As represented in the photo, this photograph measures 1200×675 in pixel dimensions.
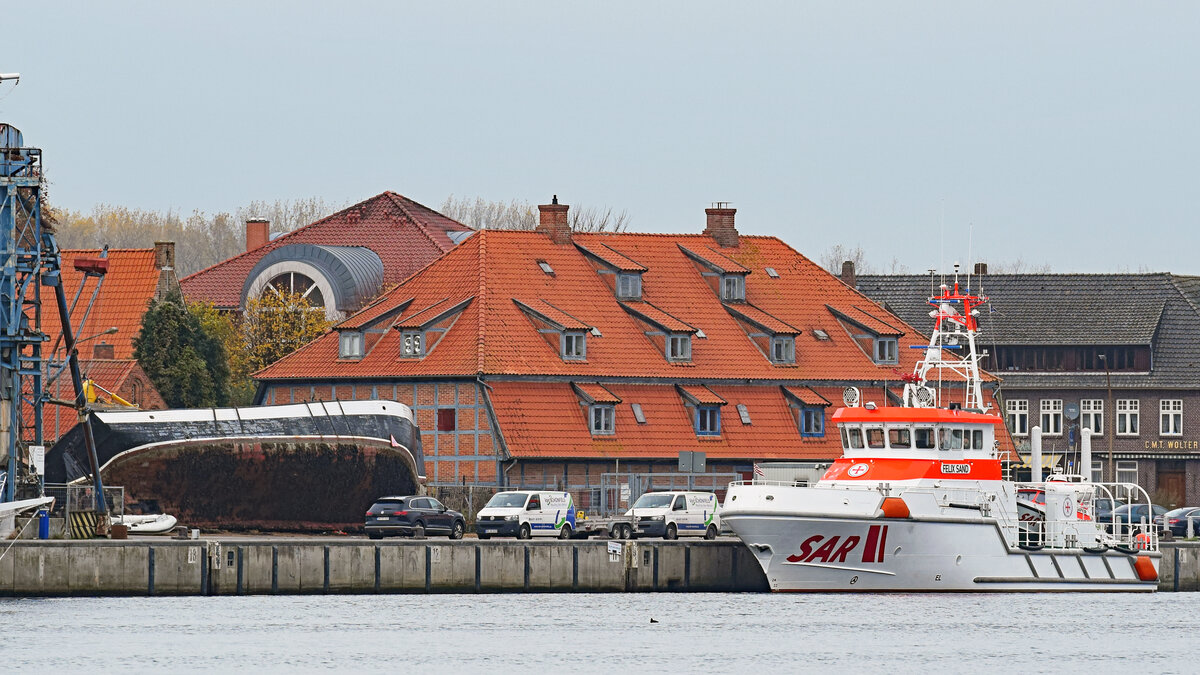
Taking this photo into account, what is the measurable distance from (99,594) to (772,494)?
1625cm

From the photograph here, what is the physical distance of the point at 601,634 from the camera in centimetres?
5303

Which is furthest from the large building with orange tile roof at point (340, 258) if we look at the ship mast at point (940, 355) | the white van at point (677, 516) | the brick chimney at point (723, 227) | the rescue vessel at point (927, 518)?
the rescue vessel at point (927, 518)

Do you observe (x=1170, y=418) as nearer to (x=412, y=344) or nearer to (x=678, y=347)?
(x=678, y=347)

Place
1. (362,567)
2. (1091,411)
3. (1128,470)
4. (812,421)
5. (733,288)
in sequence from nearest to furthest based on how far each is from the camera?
(362,567) < (812,421) < (733,288) < (1128,470) < (1091,411)

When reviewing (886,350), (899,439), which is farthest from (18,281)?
(886,350)

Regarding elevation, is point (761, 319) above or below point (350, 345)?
above

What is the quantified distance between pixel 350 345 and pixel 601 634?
32619mm

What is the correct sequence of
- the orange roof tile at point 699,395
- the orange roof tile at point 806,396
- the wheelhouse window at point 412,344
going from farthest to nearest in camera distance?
the orange roof tile at point 806,396, the orange roof tile at point 699,395, the wheelhouse window at point 412,344

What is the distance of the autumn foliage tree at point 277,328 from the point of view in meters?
99.2

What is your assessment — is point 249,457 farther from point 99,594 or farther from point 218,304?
point 218,304

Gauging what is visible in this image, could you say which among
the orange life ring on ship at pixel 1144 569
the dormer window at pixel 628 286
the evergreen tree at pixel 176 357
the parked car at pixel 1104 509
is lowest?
the orange life ring on ship at pixel 1144 569

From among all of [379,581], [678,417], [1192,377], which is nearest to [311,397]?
[678,417]

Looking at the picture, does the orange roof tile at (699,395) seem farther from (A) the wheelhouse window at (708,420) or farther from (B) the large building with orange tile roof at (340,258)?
(B) the large building with orange tile roof at (340,258)

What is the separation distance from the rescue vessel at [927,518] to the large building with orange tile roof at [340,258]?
153ft
